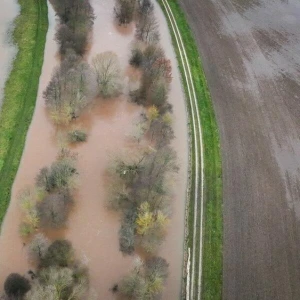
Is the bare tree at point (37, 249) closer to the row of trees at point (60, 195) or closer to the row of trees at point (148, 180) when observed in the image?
the row of trees at point (60, 195)

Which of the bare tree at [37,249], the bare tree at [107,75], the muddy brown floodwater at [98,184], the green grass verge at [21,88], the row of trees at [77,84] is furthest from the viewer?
the bare tree at [107,75]

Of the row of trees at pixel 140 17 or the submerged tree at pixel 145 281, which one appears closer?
the submerged tree at pixel 145 281

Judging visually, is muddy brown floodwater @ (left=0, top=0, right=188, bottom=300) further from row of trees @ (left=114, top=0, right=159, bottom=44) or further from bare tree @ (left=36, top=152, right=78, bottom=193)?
row of trees @ (left=114, top=0, right=159, bottom=44)

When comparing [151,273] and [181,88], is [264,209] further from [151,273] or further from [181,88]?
[181,88]

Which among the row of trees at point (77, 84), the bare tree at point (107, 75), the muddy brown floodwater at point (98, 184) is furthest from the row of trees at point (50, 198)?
the bare tree at point (107, 75)

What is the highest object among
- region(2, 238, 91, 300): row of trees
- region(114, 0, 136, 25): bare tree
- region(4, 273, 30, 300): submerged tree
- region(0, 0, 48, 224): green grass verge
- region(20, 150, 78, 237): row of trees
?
region(114, 0, 136, 25): bare tree

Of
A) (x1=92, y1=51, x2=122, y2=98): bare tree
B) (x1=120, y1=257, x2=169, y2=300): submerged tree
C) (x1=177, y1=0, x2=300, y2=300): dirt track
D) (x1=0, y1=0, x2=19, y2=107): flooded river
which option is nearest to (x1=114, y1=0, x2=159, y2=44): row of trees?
(x1=177, y1=0, x2=300, y2=300): dirt track

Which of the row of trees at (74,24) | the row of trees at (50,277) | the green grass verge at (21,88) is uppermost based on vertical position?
the row of trees at (74,24)
